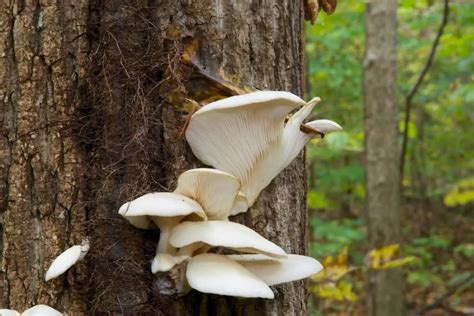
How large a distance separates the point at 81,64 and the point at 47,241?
0.53 meters

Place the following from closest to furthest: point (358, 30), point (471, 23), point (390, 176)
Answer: point (390, 176), point (471, 23), point (358, 30)

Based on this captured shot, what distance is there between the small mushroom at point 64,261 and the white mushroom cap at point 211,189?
0.31 m

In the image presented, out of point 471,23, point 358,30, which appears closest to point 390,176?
point 471,23

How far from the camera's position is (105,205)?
152 centimetres

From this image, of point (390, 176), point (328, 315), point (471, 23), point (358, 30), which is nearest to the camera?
point (390, 176)

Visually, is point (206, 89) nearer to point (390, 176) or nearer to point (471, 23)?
point (390, 176)

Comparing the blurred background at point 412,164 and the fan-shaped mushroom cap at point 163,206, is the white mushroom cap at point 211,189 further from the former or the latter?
the blurred background at point 412,164

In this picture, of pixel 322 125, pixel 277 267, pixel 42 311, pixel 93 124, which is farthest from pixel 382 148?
pixel 42 311

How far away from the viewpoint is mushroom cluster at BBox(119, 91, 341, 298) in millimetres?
1298

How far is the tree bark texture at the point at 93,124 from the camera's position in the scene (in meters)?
1.52

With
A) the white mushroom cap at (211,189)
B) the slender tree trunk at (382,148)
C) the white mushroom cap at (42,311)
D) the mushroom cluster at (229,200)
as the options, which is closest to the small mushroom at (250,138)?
the mushroom cluster at (229,200)

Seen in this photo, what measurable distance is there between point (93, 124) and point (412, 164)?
51.6 ft

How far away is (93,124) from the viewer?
156 centimetres

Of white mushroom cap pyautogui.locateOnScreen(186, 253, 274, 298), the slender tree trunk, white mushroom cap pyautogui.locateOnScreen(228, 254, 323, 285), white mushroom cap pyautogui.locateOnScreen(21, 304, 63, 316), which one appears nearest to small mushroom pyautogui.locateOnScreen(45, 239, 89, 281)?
white mushroom cap pyautogui.locateOnScreen(21, 304, 63, 316)
